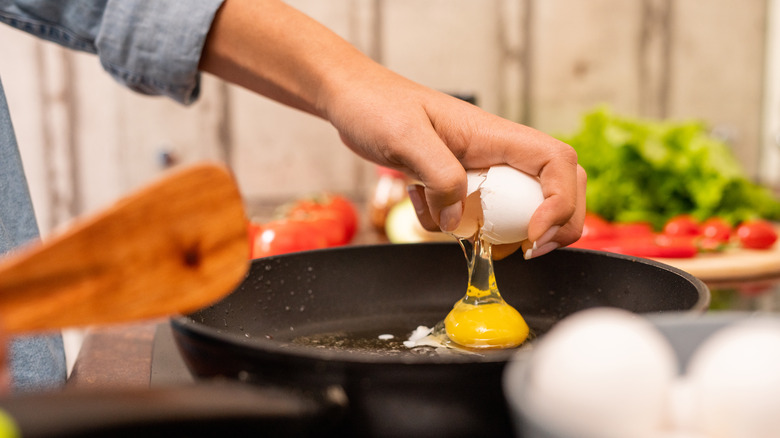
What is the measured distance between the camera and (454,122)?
30.4 inches

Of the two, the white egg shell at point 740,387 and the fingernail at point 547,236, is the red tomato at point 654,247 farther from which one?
the white egg shell at point 740,387

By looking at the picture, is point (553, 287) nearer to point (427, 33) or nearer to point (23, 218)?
point (23, 218)

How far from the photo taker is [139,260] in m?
0.38

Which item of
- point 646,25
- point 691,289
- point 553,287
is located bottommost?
point 553,287

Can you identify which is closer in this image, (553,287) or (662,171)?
(553,287)

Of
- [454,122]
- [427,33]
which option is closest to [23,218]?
[454,122]

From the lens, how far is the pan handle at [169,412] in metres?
0.31

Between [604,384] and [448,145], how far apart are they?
1.67 ft

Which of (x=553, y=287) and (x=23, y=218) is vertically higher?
(x=553, y=287)

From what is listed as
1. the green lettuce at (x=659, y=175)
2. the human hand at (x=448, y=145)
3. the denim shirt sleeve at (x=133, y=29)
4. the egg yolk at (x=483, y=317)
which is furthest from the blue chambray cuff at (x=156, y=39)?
the green lettuce at (x=659, y=175)

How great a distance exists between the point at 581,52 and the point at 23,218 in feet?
7.05

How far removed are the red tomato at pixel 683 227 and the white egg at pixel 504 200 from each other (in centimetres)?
107

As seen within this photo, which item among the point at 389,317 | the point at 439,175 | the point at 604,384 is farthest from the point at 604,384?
the point at 389,317

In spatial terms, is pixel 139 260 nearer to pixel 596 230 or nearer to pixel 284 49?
pixel 284 49
